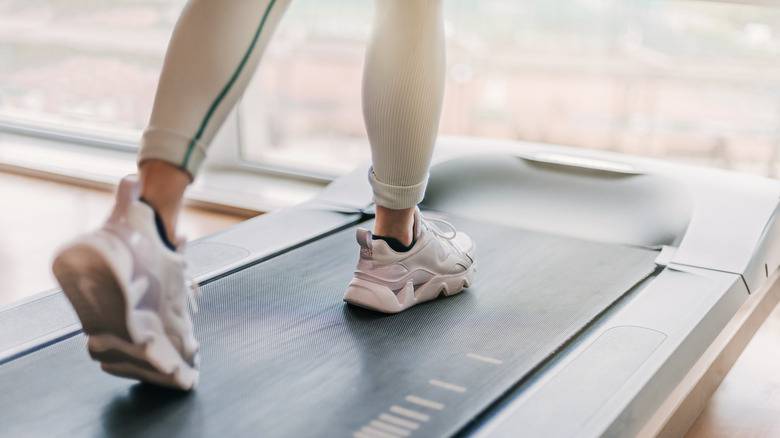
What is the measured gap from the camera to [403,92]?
3.88 feet

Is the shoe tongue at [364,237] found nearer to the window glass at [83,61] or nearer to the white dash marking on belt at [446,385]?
the white dash marking on belt at [446,385]

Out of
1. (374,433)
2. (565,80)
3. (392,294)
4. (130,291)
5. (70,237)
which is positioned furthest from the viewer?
(565,80)

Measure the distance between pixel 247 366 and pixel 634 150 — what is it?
66.1 inches

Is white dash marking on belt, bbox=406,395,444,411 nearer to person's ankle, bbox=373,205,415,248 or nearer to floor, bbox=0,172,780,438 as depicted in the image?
person's ankle, bbox=373,205,415,248

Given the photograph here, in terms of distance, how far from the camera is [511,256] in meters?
1.69

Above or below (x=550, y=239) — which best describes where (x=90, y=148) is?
below

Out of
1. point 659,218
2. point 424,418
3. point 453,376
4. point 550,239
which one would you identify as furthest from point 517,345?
point 659,218

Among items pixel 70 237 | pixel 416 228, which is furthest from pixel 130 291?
pixel 70 237

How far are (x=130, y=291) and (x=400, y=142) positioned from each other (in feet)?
1.62

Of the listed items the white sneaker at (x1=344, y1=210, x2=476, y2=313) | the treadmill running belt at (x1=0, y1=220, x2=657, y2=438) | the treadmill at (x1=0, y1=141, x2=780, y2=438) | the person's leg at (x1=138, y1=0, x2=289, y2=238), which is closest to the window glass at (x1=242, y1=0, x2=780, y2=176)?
the treadmill at (x1=0, y1=141, x2=780, y2=438)

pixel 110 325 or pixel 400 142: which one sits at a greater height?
pixel 400 142

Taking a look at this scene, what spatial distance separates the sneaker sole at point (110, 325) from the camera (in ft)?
2.81

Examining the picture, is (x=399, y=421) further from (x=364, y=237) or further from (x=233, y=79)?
(x=233, y=79)

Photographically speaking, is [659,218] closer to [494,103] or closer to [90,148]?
[494,103]
